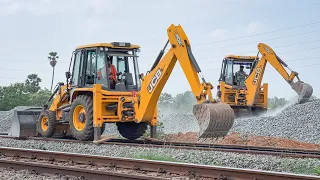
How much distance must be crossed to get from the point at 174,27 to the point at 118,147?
3373 mm

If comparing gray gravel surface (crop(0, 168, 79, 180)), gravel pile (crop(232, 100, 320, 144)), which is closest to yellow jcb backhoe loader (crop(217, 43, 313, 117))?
gravel pile (crop(232, 100, 320, 144))

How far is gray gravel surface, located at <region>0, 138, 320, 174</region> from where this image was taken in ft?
29.4

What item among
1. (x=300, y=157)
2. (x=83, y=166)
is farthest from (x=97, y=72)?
(x=300, y=157)

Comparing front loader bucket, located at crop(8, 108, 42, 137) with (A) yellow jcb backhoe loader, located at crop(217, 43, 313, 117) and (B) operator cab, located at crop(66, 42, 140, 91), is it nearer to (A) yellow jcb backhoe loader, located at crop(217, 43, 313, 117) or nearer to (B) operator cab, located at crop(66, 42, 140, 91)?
(B) operator cab, located at crop(66, 42, 140, 91)

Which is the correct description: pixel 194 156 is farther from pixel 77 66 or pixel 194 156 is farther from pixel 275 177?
pixel 77 66

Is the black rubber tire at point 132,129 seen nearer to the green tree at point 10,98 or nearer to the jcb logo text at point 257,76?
the jcb logo text at point 257,76

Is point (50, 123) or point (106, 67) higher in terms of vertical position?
point (106, 67)

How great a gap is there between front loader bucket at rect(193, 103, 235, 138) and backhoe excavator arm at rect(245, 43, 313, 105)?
13.5 metres

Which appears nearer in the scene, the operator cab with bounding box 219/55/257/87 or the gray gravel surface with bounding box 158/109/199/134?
A: the gray gravel surface with bounding box 158/109/199/134

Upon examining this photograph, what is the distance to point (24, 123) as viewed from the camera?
16.5m

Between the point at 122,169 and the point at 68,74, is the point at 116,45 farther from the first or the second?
the point at 122,169

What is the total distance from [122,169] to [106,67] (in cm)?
554

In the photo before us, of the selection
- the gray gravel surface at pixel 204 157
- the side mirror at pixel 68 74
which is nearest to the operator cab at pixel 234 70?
the side mirror at pixel 68 74

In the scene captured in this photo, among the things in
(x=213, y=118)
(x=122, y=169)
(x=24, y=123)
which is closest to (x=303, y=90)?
(x=24, y=123)
